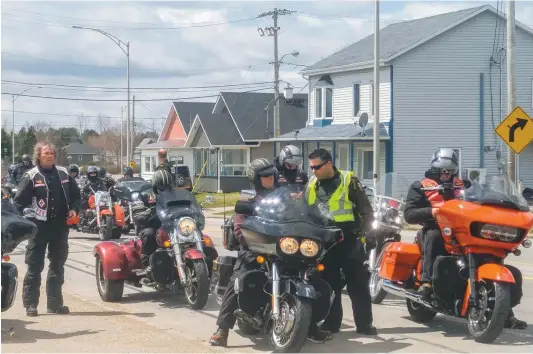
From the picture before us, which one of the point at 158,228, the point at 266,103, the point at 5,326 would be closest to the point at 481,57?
the point at 266,103

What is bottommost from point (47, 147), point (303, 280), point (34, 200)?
point (303, 280)

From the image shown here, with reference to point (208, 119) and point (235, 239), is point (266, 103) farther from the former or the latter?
point (235, 239)

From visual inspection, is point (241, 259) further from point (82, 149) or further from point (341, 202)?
point (82, 149)

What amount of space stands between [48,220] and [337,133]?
104 ft

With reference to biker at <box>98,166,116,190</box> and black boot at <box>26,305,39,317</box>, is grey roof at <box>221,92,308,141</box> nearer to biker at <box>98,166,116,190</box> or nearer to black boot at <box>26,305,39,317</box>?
biker at <box>98,166,116,190</box>

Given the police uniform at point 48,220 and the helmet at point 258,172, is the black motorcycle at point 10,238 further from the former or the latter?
the helmet at point 258,172

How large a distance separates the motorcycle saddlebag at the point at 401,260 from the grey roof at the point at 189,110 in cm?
5424

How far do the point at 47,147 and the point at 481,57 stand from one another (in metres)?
32.8

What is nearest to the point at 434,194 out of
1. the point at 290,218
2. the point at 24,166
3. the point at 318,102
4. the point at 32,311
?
the point at 290,218

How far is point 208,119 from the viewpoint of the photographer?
5709 cm

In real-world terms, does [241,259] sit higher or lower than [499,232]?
lower

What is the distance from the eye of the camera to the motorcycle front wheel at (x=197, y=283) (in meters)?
9.56

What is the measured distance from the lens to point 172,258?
395 inches

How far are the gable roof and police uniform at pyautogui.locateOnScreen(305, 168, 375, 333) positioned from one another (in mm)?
30553
